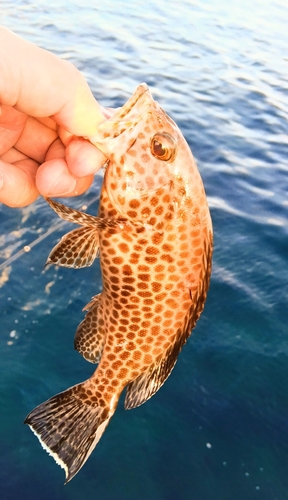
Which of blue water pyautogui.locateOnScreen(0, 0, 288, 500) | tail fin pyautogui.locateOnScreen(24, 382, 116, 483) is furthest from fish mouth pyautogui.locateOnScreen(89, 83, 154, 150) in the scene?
blue water pyautogui.locateOnScreen(0, 0, 288, 500)

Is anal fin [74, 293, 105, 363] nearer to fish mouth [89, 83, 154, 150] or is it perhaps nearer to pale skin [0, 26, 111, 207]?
pale skin [0, 26, 111, 207]

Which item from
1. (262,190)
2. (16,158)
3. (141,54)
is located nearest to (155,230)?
(16,158)

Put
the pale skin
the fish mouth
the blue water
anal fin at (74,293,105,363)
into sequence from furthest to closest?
the blue water, anal fin at (74,293,105,363), the fish mouth, the pale skin

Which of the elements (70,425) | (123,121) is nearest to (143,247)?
(123,121)

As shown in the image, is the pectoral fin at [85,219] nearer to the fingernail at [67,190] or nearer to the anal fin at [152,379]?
the fingernail at [67,190]

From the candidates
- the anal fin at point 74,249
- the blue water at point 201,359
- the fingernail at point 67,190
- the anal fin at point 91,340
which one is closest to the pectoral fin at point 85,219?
the anal fin at point 74,249

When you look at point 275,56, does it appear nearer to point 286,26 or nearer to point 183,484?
point 286,26
